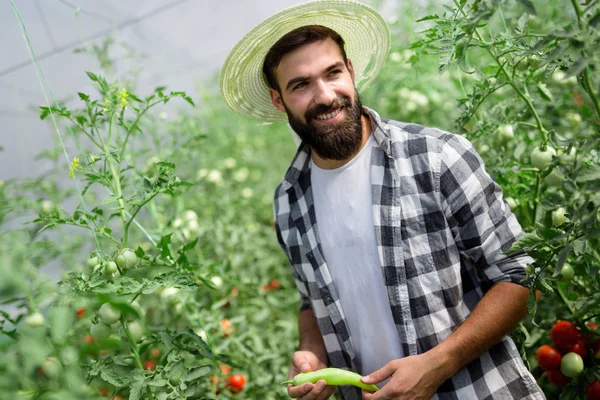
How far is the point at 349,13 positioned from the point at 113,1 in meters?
1.86

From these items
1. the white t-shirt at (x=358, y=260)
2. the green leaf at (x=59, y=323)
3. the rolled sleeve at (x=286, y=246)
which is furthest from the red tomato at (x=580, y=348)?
the green leaf at (x=59, y=323)

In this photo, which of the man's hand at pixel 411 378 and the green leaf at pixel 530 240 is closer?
the green leaf at pixel 530 240

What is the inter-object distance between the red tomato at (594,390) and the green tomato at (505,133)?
2.19 ft

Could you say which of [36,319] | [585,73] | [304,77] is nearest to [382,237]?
[304,77]

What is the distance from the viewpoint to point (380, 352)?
128 cm

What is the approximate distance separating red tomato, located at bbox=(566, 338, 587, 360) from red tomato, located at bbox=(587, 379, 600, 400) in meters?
0.07

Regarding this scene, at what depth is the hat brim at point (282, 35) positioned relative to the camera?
133 centimetres

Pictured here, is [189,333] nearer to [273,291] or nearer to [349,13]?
[349,13]

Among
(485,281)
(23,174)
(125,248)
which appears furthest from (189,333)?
(23,174)

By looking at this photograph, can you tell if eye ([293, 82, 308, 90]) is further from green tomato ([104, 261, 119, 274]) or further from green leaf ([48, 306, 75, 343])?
green leaf ([48, 306, 75, 343])

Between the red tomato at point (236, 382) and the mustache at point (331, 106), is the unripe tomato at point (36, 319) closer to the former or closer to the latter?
the red tomato at point (236, 382)

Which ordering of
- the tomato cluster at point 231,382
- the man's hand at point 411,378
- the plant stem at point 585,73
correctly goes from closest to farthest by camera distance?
the plant stem at point 585,73, the man's hand at point 411,378, the tomato cluster at point 231,382

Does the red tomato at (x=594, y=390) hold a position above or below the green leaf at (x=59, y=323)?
below

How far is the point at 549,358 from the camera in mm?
1361
